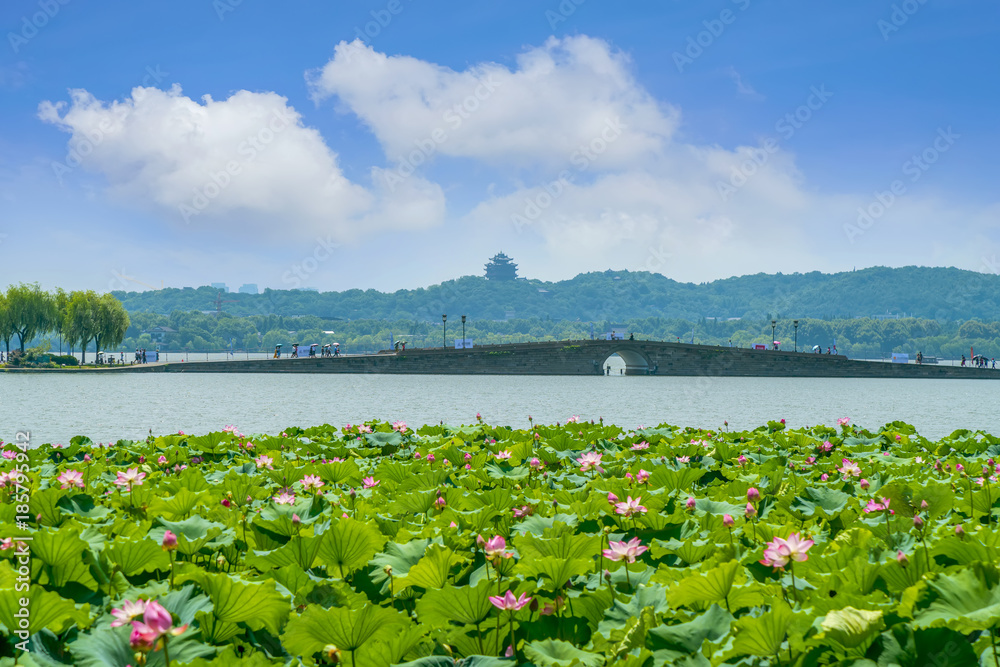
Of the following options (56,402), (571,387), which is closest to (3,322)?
(56,402)

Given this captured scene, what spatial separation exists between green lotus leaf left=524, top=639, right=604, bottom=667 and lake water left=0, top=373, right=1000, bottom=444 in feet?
53.8

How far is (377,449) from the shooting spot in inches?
336

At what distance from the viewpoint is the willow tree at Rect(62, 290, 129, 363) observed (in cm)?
6166

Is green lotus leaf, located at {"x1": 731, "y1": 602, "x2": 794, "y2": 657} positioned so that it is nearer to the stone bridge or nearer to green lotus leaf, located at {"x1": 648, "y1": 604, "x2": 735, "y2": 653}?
green lotus leaf, located at {"x1": 648, "y1": 604, "x2": 735, "y2": 653}

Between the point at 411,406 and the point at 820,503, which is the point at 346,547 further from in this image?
the point at 411,406

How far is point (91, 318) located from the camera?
203ft

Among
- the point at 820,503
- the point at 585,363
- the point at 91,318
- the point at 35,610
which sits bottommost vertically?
the point at 585,363

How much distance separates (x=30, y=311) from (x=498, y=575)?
70.5 m

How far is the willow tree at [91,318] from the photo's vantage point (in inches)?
2427

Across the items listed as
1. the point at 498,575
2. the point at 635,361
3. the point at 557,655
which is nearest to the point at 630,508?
the point at 498,575

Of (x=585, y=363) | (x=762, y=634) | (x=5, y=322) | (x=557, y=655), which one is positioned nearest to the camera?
(x=762, y=634)

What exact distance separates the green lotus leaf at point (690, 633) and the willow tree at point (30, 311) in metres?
71.0

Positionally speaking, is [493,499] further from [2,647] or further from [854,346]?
[854,346]

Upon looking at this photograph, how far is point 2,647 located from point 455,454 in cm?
501
